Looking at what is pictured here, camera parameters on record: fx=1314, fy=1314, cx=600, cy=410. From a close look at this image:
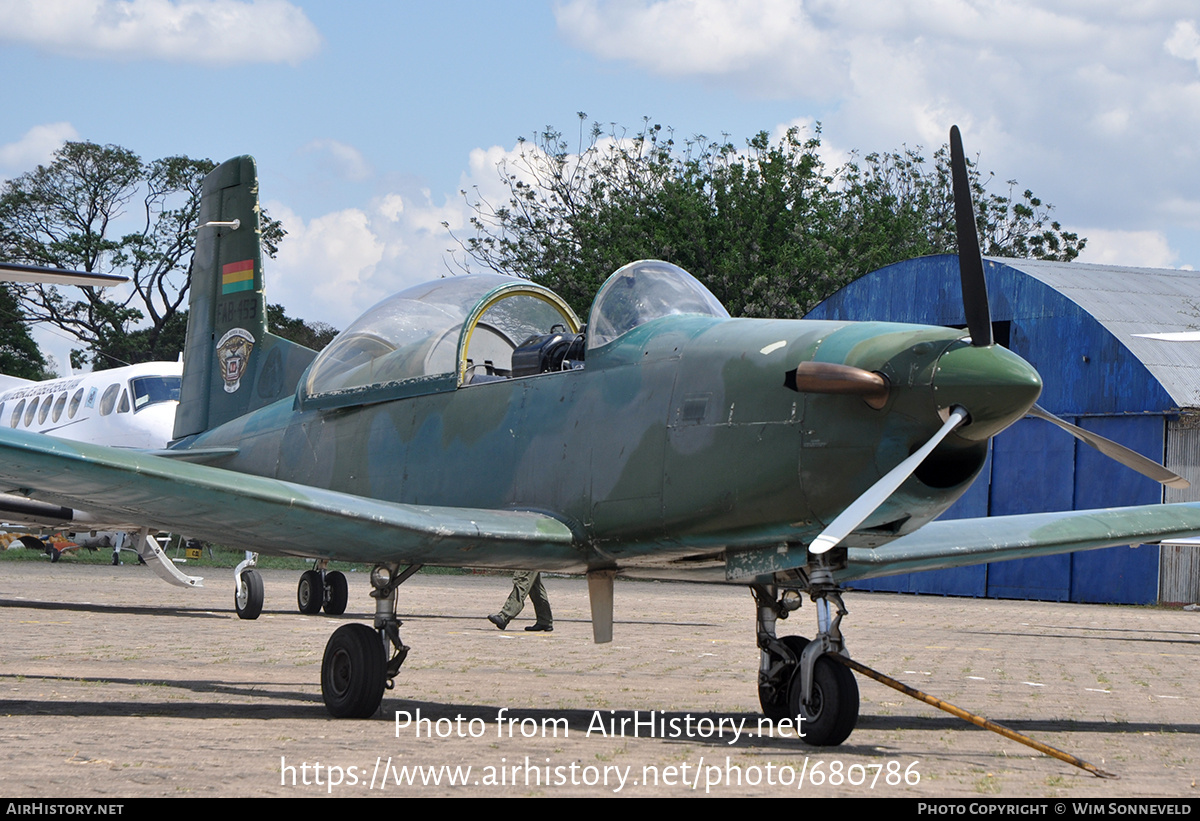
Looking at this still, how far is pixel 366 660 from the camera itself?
7.90 metres

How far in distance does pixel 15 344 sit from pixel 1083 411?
4823 cm

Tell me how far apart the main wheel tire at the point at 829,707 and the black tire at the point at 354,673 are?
2.60 m

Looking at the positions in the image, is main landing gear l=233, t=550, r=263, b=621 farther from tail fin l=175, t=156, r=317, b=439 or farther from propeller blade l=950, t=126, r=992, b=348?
propeller blade l=950, t=126, r=992, b=348

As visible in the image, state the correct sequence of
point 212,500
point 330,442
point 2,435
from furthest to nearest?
point 330,442 → point 212,500 → point 2,435

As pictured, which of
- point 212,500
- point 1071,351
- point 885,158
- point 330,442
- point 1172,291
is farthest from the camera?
point 885,158

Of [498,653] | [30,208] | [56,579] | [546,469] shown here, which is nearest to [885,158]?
[30,208]

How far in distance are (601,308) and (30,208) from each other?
57.8 metres

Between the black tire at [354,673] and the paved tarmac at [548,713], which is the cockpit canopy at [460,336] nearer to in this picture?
the black tire at [354,673]

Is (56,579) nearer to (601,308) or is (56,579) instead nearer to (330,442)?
(330,442)

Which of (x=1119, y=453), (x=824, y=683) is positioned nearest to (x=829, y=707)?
(x=824, y=683)

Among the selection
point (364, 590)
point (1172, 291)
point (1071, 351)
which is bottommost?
Result: point (364, 590)

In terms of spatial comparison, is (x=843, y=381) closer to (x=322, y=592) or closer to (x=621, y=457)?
(x=621, y=457)

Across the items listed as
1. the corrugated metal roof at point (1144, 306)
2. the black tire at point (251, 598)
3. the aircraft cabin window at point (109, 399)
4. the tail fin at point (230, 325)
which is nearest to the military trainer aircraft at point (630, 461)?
the tail fin at point (230, 325)

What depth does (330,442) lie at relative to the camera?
9.82m
